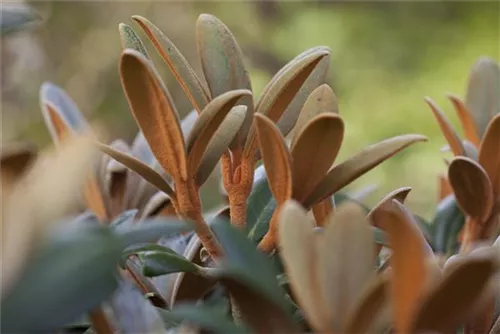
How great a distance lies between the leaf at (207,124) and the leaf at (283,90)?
0.12 ft

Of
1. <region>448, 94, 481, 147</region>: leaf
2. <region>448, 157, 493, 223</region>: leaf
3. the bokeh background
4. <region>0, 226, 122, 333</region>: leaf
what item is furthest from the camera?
the bokeh background

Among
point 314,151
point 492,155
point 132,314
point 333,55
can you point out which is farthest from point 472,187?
point 333,55

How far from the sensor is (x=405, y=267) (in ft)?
0.77

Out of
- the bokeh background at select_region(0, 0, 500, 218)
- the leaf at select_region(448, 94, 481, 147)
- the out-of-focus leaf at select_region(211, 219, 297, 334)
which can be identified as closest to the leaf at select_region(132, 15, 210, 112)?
the out-of-focus leaf at select_region(211, 219, 297, 334)

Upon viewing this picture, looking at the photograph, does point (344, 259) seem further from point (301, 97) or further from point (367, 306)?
point (301, 97)

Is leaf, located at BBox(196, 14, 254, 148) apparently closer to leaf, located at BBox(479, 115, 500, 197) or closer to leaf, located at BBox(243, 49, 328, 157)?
leaf, located at BBox(243, 49, 328, 157)

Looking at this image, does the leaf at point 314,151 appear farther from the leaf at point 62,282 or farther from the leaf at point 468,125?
the leaf at point 468,125

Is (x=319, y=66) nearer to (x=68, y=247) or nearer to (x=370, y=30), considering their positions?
(x=68, y=247)

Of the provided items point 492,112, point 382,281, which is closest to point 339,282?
point 382,281

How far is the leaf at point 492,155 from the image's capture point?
0.44 meters

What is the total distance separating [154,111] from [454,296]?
16 centimetres

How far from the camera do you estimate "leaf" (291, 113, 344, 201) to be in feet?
1.06

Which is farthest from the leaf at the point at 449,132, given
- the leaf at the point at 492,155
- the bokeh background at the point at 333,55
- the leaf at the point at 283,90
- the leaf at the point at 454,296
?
the bokeh background at the point at 333,55

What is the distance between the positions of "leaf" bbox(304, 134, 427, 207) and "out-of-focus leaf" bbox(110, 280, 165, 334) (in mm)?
110
